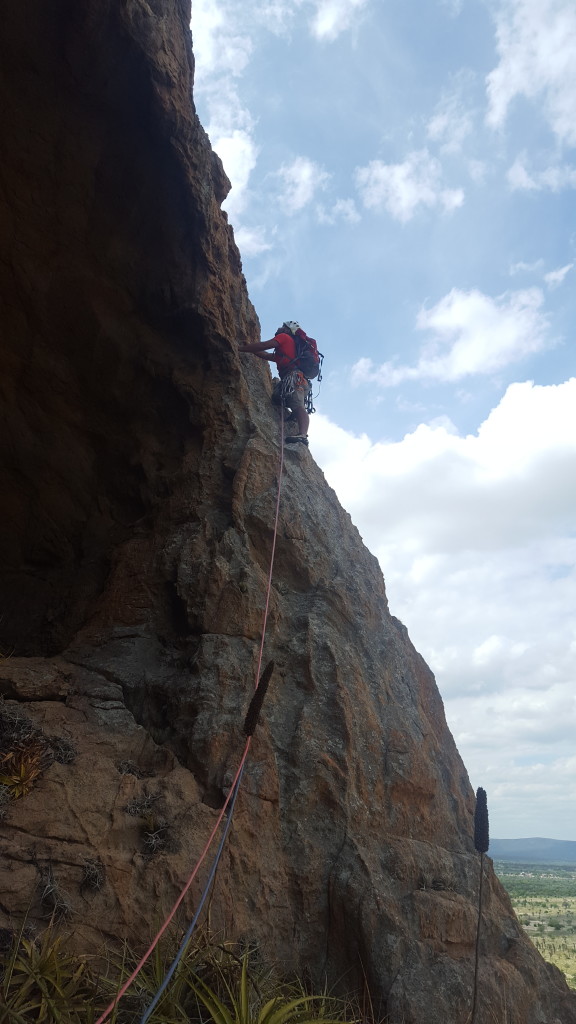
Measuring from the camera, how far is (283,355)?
10.4 meters

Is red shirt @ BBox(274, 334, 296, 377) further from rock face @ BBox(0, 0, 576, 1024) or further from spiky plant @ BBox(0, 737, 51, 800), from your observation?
spiky plant @ BBox(0, 737, 51, 800)

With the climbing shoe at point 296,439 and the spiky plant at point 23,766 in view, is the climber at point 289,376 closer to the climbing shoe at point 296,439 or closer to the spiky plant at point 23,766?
the climbing shoe at point 296,439

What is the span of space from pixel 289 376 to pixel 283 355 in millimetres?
424

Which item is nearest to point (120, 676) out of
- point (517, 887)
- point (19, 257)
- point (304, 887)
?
point (304, 887)

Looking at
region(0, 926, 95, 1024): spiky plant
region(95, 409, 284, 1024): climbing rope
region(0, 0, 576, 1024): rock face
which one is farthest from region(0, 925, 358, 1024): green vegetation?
region(0, 0, 576, 1024): rock face

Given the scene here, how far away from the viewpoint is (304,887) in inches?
237

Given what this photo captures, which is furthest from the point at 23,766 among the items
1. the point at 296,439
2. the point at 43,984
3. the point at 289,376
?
the point at 289,376

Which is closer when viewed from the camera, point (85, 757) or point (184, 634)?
point (85, 757)

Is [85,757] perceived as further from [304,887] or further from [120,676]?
[304,887]

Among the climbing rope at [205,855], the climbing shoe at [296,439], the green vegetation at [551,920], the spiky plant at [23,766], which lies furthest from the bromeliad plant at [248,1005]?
the green vegetation at [551,920]

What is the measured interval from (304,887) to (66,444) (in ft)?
20.1

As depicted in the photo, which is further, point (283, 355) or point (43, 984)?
point (283, 355)

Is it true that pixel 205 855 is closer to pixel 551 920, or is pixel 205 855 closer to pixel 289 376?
pixel 289 376

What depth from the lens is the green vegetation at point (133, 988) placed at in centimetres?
408
